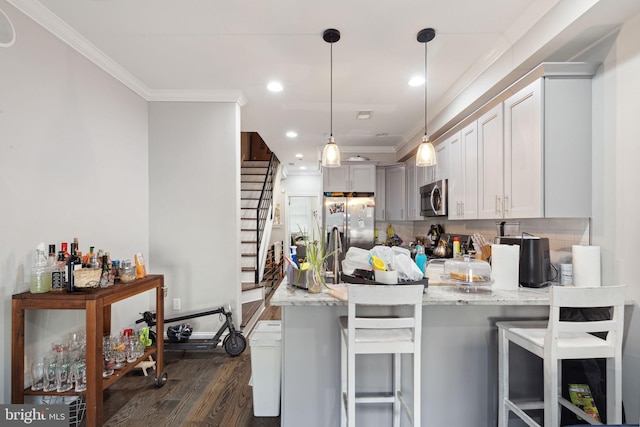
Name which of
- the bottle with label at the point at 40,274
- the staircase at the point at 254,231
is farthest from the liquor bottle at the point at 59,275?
the staircase at the point at 254,231

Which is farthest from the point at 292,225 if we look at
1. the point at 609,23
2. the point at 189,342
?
the point at 609,23

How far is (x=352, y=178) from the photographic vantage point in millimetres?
5488

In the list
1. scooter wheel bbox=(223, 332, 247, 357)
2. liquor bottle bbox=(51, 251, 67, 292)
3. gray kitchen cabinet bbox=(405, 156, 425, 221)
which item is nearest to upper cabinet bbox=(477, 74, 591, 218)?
gray kitchen cabinet bbox=(405, 156, 425, 221)

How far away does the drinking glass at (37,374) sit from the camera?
6.73ft

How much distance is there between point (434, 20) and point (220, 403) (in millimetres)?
3110

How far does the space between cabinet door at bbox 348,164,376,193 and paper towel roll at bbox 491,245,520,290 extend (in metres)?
3.46

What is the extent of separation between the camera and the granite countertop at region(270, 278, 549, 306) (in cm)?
178

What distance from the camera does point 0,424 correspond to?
6.05 feet

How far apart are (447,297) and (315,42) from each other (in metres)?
2.03

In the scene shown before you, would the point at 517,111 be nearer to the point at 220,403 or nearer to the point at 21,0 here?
the point at 220,403

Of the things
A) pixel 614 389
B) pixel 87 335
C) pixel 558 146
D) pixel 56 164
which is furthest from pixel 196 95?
pixel 614 389

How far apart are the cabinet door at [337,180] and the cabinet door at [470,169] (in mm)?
2372

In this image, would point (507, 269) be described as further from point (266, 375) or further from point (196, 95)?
point (196, 95)

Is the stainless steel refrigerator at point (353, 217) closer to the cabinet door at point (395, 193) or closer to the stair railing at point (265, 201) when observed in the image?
the cabinet door at point (395, 193)
